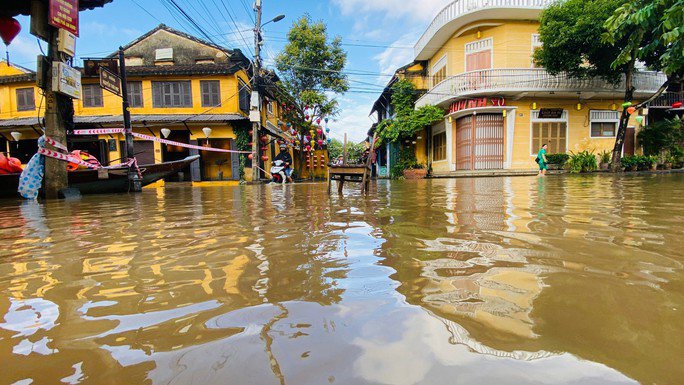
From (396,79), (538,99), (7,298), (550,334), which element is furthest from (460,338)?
(396,79)

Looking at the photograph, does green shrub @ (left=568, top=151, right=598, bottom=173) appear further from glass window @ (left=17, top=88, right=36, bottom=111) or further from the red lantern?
glass window @ (left=17, top=88, right=36, bottom=111)

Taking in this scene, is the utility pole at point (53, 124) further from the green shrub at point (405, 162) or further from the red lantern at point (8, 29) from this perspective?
the green shrub at point (405, 162)

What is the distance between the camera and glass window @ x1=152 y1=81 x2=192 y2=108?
715 inches

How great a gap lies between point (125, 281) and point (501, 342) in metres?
1.66

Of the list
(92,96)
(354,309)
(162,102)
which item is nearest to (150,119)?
(162,102)

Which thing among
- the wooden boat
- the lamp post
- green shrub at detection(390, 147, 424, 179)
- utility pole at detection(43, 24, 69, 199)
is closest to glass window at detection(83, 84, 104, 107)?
the lamp post

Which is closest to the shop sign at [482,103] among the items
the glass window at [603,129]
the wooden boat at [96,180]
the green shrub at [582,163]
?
the green shrub at [582,163]

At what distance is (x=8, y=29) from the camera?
7.33m

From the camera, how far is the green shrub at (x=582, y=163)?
15.0m

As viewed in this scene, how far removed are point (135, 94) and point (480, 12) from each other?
18.0 meters

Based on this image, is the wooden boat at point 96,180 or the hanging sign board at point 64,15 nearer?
the hanging sign board at point 64,15

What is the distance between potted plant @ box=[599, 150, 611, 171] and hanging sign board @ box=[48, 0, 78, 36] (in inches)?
790

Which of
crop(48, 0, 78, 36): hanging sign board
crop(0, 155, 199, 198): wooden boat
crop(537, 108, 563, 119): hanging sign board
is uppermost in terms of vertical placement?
crop(48, 0, 78, 36): hanging sign board

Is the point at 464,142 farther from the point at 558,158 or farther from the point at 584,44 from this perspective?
the point at 584,44
